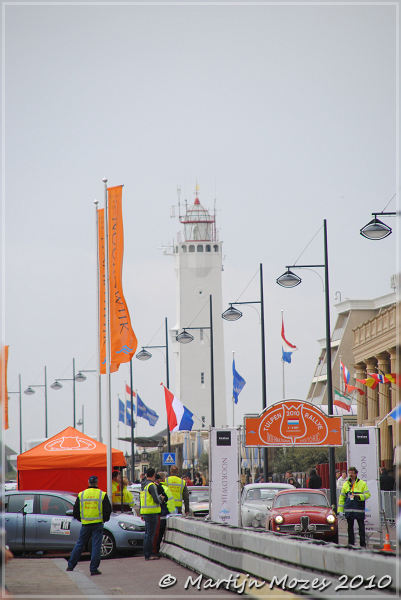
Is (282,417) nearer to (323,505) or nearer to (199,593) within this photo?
(323,505)

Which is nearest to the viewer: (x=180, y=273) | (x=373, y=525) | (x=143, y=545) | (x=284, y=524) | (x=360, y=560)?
(x=360, y=560)

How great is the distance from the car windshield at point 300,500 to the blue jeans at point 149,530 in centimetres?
382

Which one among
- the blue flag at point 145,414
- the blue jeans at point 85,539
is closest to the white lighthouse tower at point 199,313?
the blue flag at point 145,414

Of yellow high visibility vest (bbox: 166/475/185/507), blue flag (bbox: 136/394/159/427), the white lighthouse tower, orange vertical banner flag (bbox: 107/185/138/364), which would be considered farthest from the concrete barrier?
the white lighthouse tower

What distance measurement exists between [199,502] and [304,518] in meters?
7.65

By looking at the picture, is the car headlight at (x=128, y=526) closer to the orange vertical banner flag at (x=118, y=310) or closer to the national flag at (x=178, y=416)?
the orange vertical banner flag at (x=118, y=310)

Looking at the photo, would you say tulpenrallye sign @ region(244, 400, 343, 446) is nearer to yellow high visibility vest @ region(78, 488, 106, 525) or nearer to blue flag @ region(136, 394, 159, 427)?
yellow high visibility vest @ region(78, 488, 106, 525)

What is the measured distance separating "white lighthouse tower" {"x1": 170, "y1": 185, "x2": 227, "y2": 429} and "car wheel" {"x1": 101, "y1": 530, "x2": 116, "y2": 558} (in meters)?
70.6

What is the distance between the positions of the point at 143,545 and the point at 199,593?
5.49 m

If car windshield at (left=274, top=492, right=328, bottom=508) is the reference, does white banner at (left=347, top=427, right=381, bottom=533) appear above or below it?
above

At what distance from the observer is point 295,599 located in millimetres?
8609

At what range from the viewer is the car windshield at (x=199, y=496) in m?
25.6

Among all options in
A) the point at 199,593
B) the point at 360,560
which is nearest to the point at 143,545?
the point at 199,593

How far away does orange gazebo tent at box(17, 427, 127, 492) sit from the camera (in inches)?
859
